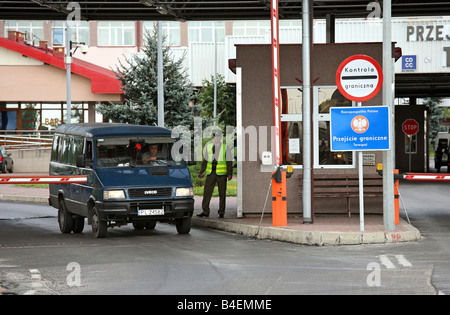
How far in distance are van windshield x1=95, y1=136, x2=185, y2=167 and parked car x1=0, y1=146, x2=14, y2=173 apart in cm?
2917

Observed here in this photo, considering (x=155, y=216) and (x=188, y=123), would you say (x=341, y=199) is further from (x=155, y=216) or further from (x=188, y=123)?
(x=188, y=123)

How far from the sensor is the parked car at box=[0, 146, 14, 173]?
44.7 metres

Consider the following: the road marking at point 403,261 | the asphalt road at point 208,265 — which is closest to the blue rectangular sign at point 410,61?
the asphalt road at point 208,265

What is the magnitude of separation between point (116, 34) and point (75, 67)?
2385 centimetres

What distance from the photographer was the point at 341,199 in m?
18.9

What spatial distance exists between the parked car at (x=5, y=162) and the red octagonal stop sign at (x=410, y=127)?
797 inches

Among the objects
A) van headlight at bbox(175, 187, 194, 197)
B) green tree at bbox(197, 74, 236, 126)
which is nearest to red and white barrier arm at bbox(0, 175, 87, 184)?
van headlight at bbox(175, 187, 194, 197)

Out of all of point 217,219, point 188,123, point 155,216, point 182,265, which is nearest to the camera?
point 182,265

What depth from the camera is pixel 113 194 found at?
15.8 metres

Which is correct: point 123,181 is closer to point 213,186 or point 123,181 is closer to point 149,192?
point 149,192

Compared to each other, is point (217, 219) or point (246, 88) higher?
point (246, 88)

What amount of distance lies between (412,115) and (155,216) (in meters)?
31.1
